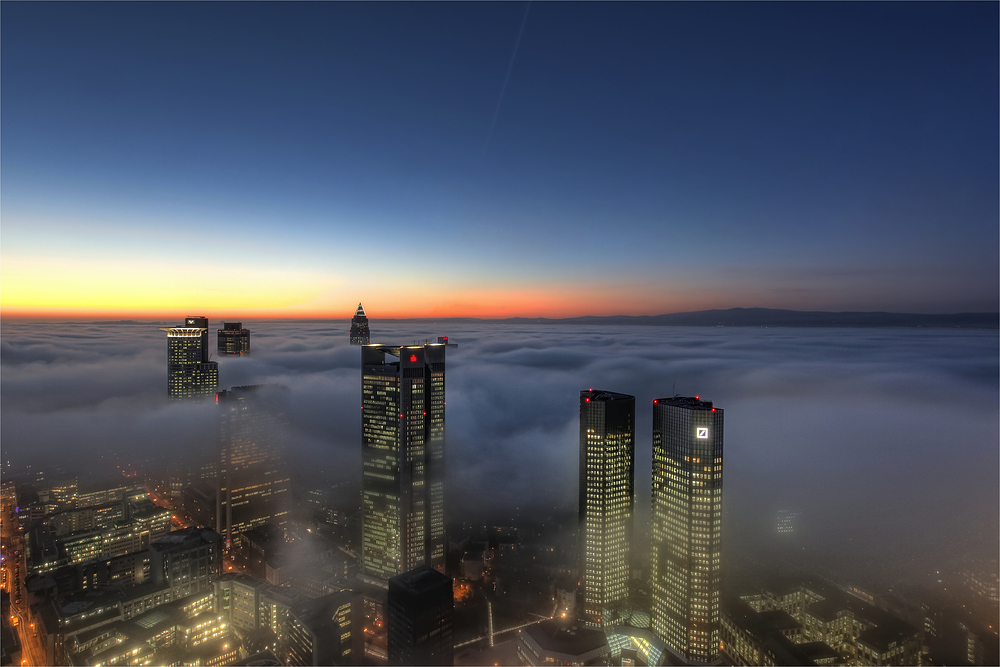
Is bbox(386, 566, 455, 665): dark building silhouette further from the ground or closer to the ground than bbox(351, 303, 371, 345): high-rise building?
closer to the ground

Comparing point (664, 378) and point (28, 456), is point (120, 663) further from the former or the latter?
point (28, 456)

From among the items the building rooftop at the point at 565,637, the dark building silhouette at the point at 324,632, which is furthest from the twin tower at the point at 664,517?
the dark building silhouette at the point at 324,632

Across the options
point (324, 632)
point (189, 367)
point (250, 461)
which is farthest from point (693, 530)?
point (189, 367)

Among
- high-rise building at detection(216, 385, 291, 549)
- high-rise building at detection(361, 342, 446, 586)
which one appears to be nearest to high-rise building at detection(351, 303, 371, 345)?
high-rise building at detection(361, 342, 446, 586)

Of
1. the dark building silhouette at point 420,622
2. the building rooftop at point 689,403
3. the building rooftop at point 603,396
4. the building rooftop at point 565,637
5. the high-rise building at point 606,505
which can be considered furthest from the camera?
the building rooftop at point 603,396

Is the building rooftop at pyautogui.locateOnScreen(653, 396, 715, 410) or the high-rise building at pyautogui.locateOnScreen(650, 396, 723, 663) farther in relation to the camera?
the building rooftop at pyautogui.locateOnScreen(653, 396, 715, 410)

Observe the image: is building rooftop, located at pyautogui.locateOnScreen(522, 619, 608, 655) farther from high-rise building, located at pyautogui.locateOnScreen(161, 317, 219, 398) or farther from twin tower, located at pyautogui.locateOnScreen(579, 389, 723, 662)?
high-rise building, located at pyautogui.locateOnScreen(161, 317, 219, 398)

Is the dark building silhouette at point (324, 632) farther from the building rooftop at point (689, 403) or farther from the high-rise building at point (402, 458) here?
the building rooftop at point (689, 403)
